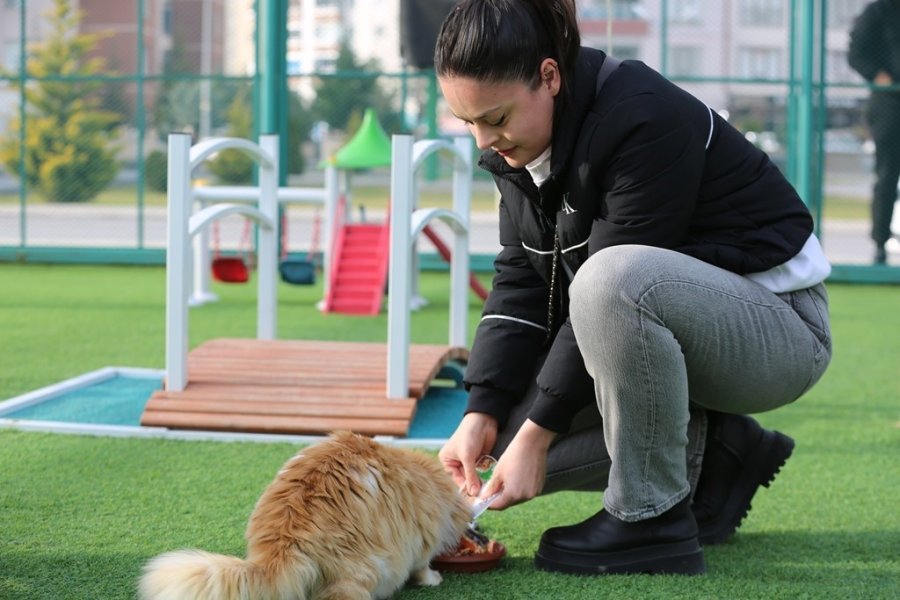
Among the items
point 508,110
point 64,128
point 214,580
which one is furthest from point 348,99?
point 214,580

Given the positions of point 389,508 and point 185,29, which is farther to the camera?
point 185,29

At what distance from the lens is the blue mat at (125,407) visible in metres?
A: 3.71

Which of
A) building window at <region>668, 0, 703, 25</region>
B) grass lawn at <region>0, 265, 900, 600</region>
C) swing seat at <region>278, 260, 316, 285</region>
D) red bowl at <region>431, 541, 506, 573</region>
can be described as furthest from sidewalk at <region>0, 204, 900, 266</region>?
red bowl at <region>431, 541, 506, 573</region>

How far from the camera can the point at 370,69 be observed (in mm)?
11055

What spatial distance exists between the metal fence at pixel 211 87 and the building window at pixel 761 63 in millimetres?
13

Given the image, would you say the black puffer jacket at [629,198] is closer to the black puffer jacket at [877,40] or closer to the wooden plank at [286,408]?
the wooden plank at [286,408]

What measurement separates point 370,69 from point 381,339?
5.78 m

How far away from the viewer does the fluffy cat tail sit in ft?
5.73

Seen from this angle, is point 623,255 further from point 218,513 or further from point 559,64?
point 218,513

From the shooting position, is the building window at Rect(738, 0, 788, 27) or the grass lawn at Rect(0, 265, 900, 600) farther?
the building window at Rect(738, 0, 788, 27)

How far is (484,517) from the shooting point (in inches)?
106

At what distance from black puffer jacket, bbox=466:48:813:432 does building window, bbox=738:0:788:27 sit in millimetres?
8939

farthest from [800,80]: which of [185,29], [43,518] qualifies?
[43,518]

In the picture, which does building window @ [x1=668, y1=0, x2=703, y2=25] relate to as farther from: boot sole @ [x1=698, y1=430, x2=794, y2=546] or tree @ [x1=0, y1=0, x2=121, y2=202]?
boot sole @ [x1=698, y1=430, x2=794, y2=546]
